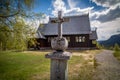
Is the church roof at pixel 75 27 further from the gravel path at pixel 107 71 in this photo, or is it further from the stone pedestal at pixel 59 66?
the stone pedestal at pixel 59 66

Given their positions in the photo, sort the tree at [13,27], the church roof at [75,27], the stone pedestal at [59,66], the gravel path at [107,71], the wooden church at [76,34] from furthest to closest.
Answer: the church roof at [75,27] → the wooden church at [76,34] → the tree at [13,27] → the gravel path at [107,71] → the stone pedestal at [59,66]

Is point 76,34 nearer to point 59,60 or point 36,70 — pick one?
point 36,70

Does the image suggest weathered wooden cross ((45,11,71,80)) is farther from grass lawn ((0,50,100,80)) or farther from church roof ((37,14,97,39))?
church roof ((37,14,97,39))

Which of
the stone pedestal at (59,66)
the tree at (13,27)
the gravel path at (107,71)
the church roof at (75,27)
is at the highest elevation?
the church roof at (75,27)

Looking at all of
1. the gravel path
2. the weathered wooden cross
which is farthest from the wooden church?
the weathered wooden cross

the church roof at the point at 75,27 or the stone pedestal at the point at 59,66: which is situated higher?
the church roof at the point at 75,27

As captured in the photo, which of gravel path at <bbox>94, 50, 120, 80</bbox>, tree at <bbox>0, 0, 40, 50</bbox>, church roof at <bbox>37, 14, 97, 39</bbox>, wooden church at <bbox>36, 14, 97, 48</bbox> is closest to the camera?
gravel path at <bbox>94, 50, 120, 80</bbox>

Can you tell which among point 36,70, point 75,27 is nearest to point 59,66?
point 36,70

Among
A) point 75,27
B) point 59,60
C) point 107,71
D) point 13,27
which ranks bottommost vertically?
point 107,71

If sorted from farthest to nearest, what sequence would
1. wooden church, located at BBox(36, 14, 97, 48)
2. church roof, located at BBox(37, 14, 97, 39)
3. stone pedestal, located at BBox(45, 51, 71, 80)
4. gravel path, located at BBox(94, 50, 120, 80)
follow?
church roof, located at BBox(37, 14, 97, 39), wooden church, located at BBox(36, 14, 97, 48), gravel path, located at BBox(94, 50, 120, 80), stone pedestal, located at BBox(45, 51, 71, 80)

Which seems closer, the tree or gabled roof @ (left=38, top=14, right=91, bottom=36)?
the tree

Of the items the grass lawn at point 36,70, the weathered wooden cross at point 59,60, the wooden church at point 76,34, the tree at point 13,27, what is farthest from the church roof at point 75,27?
the weathered wooden cross at point 59,60

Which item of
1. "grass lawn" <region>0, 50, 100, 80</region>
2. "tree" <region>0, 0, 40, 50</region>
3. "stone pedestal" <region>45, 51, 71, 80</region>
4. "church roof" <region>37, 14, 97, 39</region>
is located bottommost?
"grass lawn" <region>0, 50, 100, 80</region>

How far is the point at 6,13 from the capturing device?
9.04 meters
